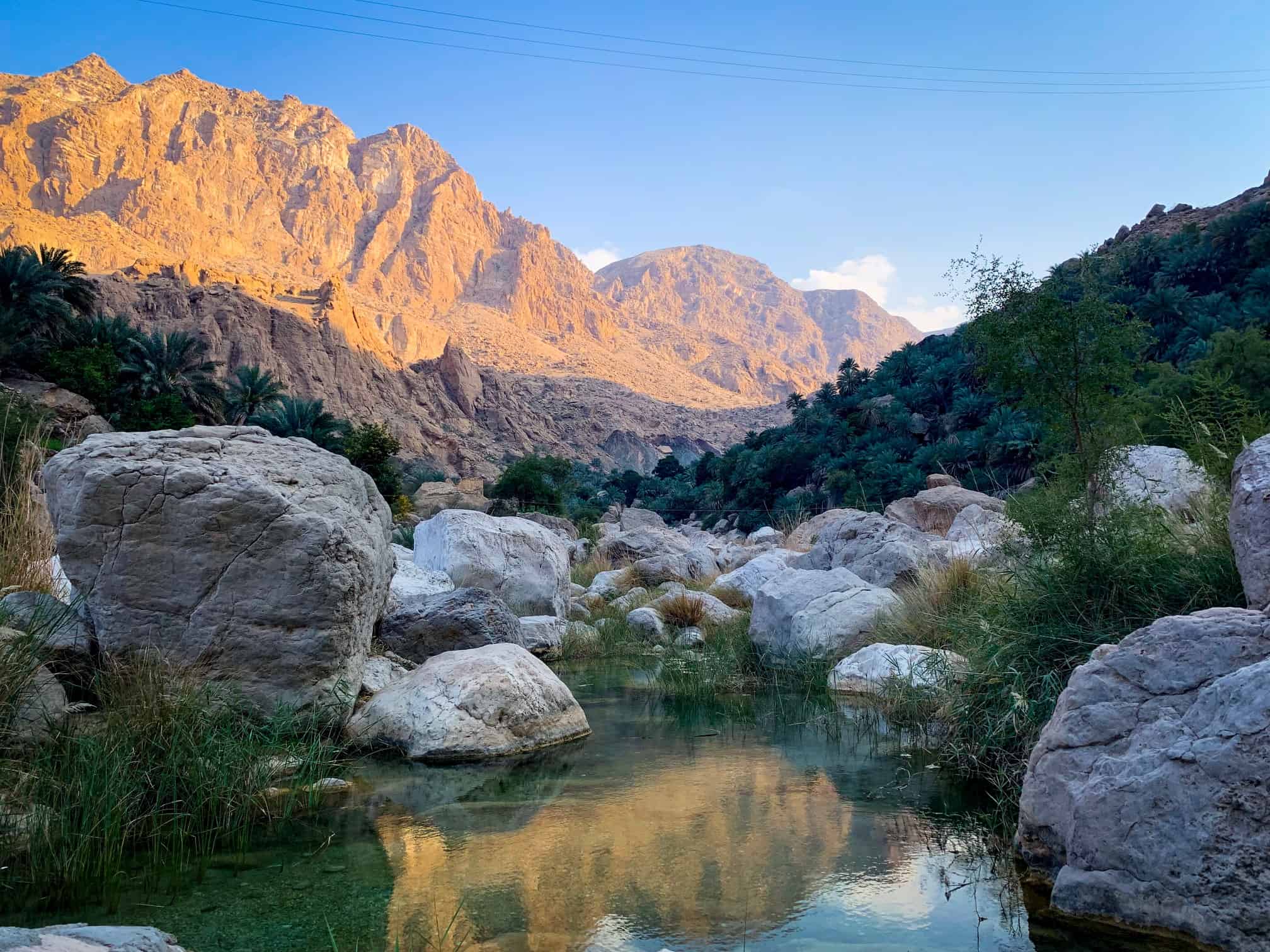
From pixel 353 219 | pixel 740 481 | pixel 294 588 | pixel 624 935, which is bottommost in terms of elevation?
pixel 624 935

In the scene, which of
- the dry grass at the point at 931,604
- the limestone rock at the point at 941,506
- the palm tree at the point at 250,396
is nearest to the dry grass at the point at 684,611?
the dry grass at the point at 931,604

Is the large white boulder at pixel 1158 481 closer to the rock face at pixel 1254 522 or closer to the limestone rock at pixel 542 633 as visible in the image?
the rock face at pixel 1254 522

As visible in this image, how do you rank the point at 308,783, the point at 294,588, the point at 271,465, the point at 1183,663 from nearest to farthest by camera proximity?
the point at 1183,663
the point at 308,783
the point at 294,588
the point at 271,465

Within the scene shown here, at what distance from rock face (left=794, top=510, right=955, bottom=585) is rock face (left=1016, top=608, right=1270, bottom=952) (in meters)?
5.36

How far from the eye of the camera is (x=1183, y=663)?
341cm

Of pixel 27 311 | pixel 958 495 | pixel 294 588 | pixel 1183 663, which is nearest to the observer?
pixel 1183 663

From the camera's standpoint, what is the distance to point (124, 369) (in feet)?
89.0

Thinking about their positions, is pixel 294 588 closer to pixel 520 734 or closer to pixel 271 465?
pixel 271 465

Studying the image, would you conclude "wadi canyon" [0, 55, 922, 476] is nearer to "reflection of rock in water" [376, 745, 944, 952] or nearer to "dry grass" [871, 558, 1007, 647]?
"dry grass" [871, 558, 1007, 647]

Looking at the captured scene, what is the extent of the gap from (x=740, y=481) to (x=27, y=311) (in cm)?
2454

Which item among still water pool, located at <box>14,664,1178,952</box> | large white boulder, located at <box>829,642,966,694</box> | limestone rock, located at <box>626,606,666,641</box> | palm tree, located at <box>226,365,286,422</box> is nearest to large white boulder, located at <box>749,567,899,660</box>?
large white boulder, located at <box>829,642,966,694</box>

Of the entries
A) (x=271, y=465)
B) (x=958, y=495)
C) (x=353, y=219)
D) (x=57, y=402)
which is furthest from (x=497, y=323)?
(x=271, y=465)

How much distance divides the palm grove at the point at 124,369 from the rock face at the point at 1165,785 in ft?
84.7

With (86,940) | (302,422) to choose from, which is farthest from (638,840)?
(302,422)
